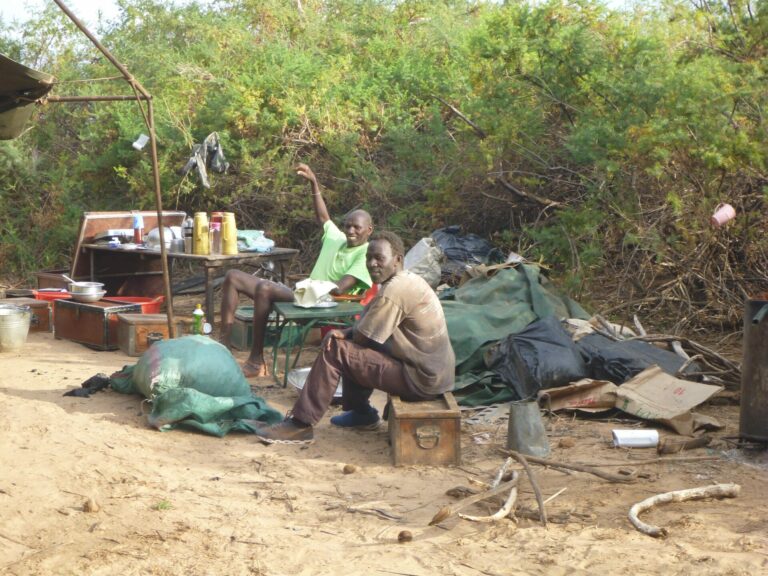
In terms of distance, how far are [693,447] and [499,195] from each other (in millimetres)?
5149

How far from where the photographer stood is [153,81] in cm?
1403

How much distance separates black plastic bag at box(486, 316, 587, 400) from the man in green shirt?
1.40 metres

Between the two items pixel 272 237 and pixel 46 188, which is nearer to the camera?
pixel 272 237

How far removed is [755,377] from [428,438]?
183cm

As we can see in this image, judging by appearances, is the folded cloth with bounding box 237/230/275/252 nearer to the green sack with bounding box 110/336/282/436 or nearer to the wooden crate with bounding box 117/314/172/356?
the wooden crate with bounding box 117/314/172/356

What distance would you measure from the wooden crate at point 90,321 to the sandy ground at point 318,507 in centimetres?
215

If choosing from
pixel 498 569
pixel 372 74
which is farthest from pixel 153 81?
pixel 498 569

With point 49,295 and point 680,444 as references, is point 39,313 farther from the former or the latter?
point 680,444

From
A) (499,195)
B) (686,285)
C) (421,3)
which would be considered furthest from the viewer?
(421,3)

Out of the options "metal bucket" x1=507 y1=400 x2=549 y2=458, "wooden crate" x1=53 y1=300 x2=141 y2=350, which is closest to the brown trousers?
"metal bucket" x1=507 y1=400 x2=549 y2=458

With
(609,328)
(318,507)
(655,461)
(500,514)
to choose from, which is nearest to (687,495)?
(655,461)

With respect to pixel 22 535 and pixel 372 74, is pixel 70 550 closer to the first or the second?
pixel 22 535

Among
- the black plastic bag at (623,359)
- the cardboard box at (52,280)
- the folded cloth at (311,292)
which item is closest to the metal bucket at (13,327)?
the cardboard box at (52,280)

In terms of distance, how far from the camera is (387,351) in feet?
18.5
